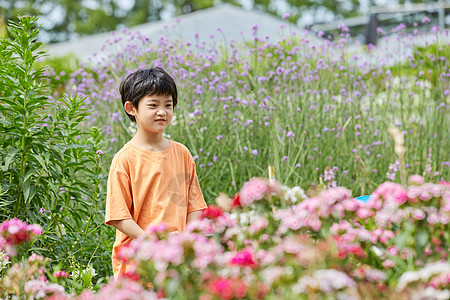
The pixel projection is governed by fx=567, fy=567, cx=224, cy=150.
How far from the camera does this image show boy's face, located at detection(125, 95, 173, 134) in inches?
94.0

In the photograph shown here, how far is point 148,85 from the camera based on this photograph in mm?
2418

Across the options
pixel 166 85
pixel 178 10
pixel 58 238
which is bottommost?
pixel 58 238

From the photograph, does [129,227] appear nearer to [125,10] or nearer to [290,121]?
[290,121]

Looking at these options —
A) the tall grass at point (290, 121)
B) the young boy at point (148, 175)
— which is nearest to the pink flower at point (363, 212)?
the young boy at point (148, 175)

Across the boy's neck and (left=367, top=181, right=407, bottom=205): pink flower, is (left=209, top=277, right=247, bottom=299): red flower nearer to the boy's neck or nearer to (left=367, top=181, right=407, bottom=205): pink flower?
(left=367, top=181, right=407, bottom=205): pink flower

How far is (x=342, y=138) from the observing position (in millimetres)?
4332

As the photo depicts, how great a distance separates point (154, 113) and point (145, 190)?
33 cm

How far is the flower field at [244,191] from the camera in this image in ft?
4.34

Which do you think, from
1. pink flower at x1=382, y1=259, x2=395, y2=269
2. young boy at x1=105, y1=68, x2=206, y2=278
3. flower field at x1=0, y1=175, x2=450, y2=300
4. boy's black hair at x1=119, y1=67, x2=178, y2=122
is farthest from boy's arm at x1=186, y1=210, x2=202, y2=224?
pink flower at x1=382, y1=259, x2=395, y2=269

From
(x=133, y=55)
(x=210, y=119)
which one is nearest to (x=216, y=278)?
(x=210, y=119)

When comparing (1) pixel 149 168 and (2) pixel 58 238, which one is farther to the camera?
(2) pixel 58 238

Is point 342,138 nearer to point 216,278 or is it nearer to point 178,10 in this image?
point 216,278

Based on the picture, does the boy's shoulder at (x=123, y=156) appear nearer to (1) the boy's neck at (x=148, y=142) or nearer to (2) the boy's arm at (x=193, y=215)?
(1) the boy's neck at (x=148, y=142)

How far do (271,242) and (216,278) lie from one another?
32 cm
